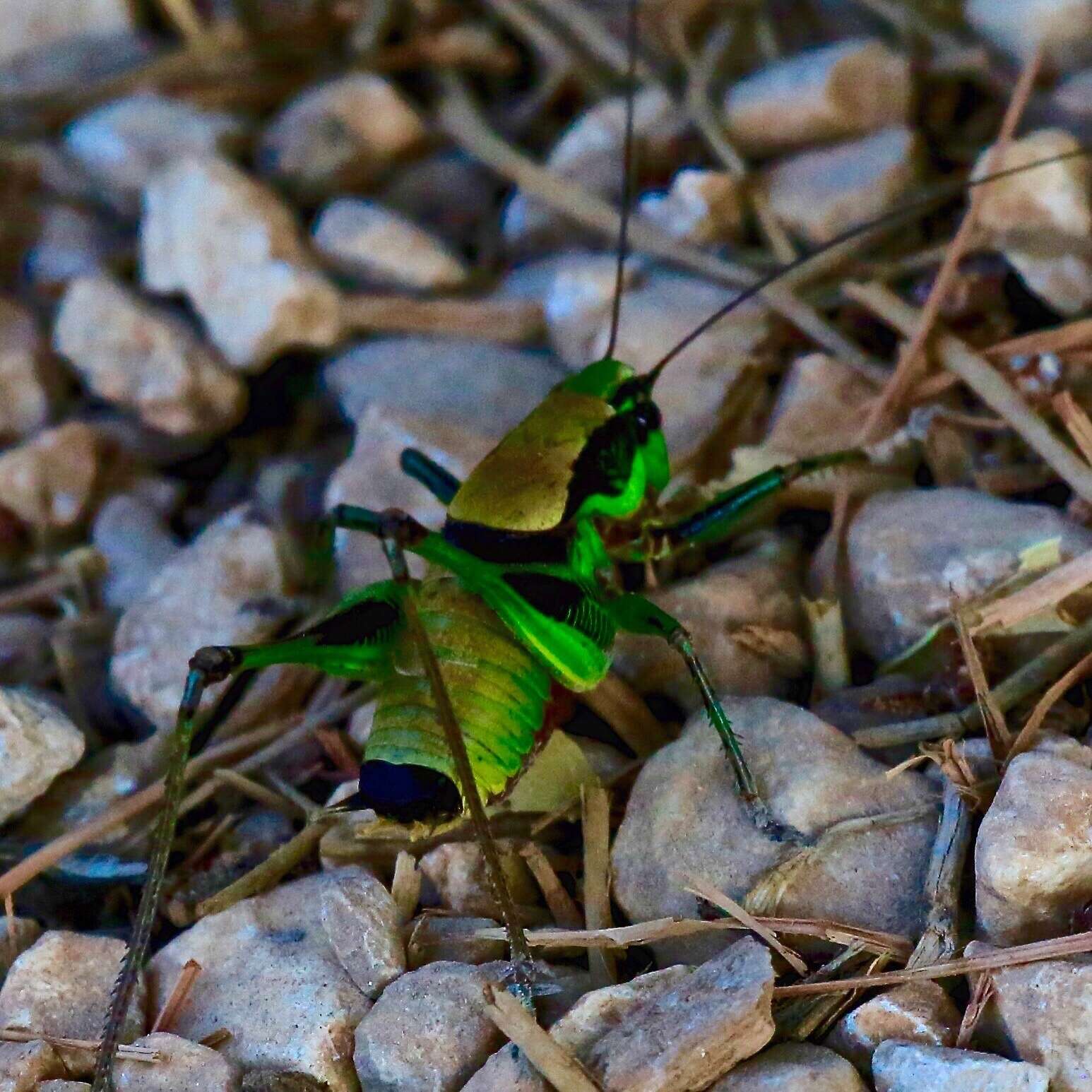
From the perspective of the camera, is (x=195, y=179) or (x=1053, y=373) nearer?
(x=1053, y=373)

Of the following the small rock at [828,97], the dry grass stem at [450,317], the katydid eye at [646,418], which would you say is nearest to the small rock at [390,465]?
the dry grass stem at [450,317]

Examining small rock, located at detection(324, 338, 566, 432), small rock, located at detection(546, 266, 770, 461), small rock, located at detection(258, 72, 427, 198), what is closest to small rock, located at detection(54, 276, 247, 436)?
small rock, located at detection(324, 338, 566, 432)

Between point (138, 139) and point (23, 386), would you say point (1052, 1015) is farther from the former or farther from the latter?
point (138, 139)

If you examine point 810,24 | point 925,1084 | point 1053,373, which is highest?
point 810,24

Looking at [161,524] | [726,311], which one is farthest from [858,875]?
[161,524]

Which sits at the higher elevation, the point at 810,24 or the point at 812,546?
the point at 810,24

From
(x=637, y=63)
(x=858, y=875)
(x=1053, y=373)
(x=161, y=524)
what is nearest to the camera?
(x=858, y=875)

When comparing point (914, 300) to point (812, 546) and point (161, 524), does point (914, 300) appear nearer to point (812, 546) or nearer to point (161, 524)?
point (812, 546)
